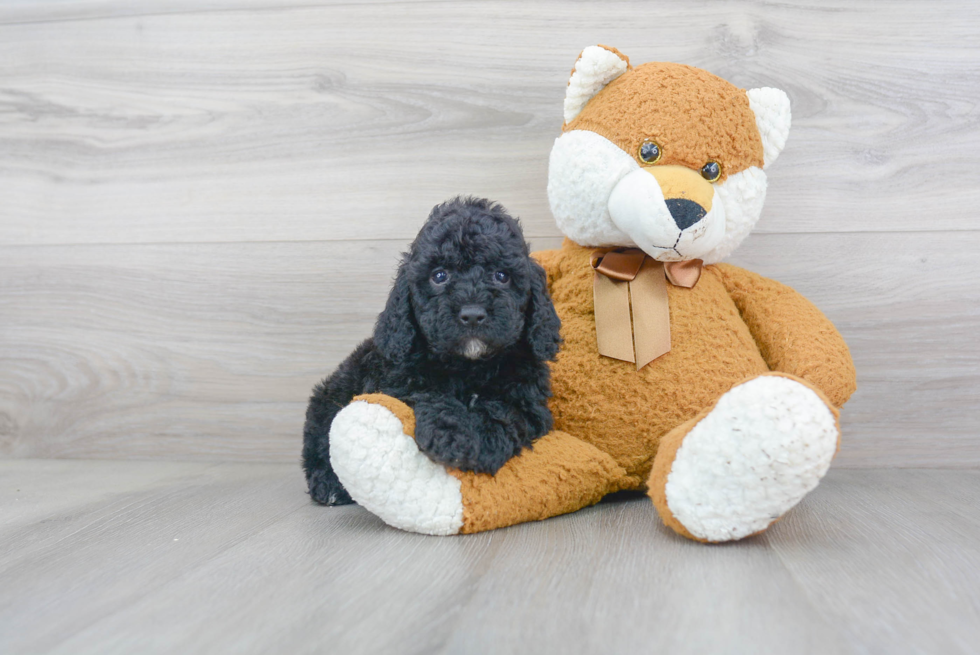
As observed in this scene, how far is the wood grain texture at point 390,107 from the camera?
126 cm

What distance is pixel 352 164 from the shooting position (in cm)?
135

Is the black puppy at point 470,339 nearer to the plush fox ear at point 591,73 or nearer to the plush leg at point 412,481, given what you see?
the plush leg at point 412,481

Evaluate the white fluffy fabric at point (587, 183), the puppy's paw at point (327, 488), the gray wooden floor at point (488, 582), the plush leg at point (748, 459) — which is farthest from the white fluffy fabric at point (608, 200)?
the puppy's paw at point (327, 488)

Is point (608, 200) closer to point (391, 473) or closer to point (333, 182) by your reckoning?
point (391, 473)

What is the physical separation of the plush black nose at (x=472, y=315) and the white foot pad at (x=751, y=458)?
26cm

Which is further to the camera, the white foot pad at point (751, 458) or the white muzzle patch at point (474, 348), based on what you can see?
the white muzzle patch at point (474, 348)

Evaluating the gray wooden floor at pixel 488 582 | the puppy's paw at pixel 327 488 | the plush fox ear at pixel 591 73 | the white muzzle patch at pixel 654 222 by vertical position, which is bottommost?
the puppy's paw at pixel 327 488

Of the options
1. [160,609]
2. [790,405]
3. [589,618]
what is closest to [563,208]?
[790,405]

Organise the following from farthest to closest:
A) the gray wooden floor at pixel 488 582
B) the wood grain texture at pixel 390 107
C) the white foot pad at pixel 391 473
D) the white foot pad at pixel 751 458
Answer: the wood grain texture at pixel 390 107 → the white foot pad at pixel 391 473 → the white foot pad at pixel 751 458 → the gray wooden floor at pixel 488 582

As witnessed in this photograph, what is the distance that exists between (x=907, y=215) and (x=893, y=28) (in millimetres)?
312

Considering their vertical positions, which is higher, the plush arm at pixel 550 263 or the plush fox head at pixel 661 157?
the plush fox head at pixel 661 157

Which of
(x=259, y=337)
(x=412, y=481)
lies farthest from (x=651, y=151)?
(x=259, y=337)

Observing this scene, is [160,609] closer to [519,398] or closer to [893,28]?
[519,398]

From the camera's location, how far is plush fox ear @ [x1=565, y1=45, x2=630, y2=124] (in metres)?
0.99
